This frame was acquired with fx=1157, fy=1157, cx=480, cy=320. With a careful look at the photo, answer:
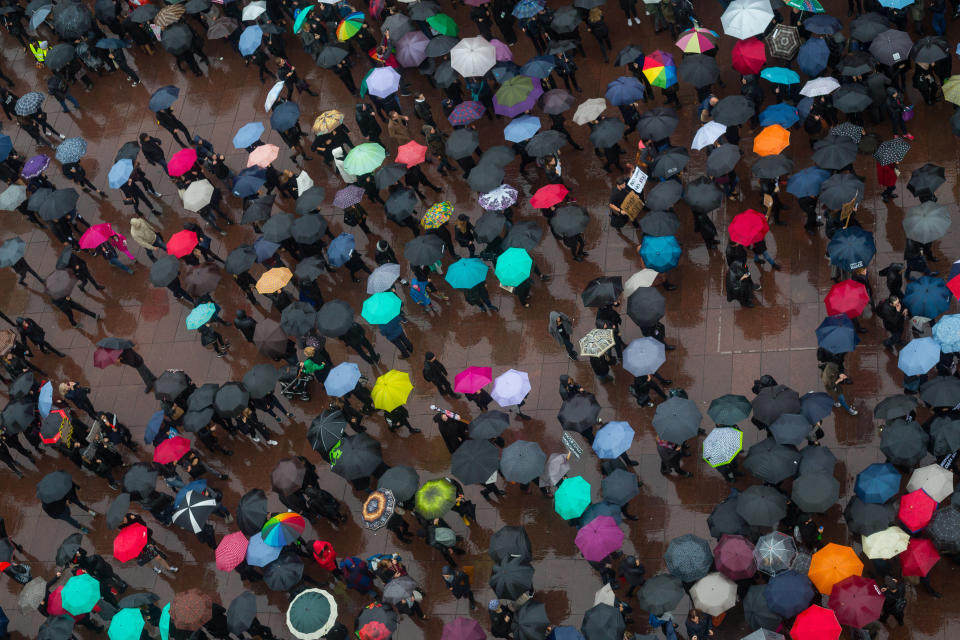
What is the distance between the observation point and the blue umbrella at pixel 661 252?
24688 mm

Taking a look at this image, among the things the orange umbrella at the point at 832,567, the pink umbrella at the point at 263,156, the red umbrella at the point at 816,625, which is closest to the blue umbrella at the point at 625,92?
the pink umbrella at the point at 263,156

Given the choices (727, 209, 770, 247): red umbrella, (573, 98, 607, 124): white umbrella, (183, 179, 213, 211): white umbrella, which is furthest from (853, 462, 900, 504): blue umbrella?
(183, 179, 213, 211): white umbrella

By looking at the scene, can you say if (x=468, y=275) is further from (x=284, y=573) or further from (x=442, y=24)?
(x=442, y=24)

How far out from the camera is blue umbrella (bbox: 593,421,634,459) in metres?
22.3

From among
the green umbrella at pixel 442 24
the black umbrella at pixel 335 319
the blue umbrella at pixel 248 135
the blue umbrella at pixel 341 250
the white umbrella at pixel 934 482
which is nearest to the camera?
the white umbrella at pixel 934 482

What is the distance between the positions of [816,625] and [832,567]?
48.5 inches

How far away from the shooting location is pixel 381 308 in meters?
25.2

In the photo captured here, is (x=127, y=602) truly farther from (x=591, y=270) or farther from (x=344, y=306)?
(x=591, y=270)

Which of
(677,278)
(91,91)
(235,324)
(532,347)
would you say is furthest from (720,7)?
(91,91)

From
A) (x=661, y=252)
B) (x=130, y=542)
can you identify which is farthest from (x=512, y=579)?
(x=130, y=542)

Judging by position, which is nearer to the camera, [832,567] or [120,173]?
[832,567]

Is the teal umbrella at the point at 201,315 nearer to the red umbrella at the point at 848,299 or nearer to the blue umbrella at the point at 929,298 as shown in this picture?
the red umbrella at the point at 848,299

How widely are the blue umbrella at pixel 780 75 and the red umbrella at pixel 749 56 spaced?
57 centimetres

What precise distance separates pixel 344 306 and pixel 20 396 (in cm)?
813
